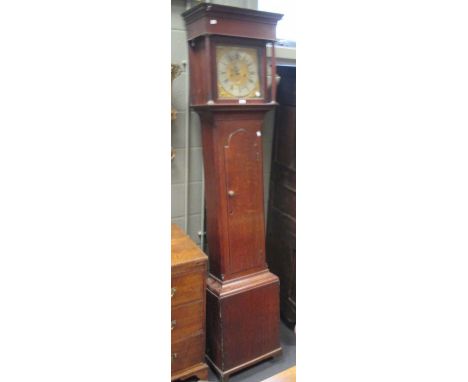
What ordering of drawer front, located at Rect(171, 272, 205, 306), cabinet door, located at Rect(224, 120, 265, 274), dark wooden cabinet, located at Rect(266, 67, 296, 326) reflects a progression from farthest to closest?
dark wooden cabinet, located at Rect(266, 67, 296, 326), cabinet door, located at Rect(224, 120, 265, 274), drawer front, located at Rect(171, 272, 205, 306)

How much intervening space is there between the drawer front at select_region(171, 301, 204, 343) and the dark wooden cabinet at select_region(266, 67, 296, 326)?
68cm

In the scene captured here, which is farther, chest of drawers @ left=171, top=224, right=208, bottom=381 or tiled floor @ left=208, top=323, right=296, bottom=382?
tiled floor @ left=208, top=323, right=296, bottom=382

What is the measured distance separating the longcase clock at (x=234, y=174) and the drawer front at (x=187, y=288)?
139 mm

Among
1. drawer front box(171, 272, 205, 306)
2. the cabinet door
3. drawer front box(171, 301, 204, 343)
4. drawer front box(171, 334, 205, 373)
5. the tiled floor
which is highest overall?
the cabinet door

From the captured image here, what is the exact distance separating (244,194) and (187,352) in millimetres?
765

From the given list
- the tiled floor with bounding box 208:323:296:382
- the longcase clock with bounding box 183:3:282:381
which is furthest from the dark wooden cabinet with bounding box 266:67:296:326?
the longcase clock with bounding box 183:3:282:381

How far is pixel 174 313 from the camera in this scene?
5.94 feet

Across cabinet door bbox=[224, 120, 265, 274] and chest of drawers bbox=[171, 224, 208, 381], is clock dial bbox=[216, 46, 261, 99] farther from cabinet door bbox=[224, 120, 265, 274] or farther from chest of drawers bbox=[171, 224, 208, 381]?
chest of drawers bbox=[171, 224, 208, 381]

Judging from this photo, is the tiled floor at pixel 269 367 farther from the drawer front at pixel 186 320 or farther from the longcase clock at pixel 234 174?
the drawer front at pixel 186 320

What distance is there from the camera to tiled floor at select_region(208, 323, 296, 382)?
2.03 metres

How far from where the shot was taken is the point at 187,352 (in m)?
1.89

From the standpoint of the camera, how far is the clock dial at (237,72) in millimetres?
1849
